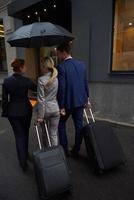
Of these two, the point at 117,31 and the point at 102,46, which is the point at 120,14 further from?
the point at 102,46

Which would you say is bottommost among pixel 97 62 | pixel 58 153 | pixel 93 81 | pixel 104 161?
pixel 104 161

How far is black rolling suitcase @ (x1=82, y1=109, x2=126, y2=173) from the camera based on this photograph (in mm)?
2707

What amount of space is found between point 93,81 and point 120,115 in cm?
127

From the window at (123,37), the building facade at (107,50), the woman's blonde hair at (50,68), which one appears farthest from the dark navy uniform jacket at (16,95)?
the window at (123,37)

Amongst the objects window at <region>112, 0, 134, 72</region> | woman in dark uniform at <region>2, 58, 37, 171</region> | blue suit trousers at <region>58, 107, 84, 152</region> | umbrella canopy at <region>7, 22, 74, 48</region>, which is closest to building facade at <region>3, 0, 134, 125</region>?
window at <region>112, 0, 134, 72</region>

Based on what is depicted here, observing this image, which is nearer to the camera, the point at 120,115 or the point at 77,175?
the point at 77,175

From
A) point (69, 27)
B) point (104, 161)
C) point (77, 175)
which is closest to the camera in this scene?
point (104, 161)

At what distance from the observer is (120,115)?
5199 mm

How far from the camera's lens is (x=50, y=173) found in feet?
7.50

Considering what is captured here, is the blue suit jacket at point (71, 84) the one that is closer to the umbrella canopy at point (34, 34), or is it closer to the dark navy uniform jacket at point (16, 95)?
the dark navy uniform jacket at point (16, 95)

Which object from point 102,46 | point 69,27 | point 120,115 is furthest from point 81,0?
point 120,115

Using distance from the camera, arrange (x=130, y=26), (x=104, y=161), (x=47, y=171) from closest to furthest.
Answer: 1. (x=47, y=171)
2. (x=104, y=161)
3. (x=130, y=26)

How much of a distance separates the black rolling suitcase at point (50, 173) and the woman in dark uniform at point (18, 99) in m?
0.76

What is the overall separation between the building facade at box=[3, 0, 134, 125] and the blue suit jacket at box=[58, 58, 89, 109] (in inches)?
89.2
